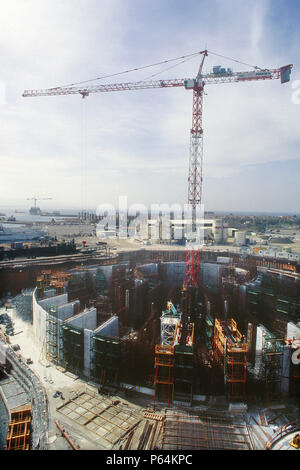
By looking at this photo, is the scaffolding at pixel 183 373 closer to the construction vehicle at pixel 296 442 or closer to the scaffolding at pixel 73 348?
the construction vehicle at pixel 296 442

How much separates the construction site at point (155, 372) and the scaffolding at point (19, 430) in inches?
1.2

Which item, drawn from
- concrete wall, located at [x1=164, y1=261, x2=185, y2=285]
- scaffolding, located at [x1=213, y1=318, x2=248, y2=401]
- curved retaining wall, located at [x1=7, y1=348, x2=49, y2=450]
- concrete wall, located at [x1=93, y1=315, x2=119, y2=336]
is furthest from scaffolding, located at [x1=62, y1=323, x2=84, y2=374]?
concrete wall, located at [x1=164, y1=261, x2=185, y2=285]

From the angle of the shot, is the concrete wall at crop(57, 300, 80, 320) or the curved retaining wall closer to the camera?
the curved retaining wall

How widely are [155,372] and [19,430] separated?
502cm

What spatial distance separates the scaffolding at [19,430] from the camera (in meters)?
7.96

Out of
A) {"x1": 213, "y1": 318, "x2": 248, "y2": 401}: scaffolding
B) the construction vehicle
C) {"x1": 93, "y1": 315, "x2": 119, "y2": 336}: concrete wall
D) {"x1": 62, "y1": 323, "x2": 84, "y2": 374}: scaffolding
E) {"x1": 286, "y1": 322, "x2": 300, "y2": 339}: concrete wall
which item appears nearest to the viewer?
the construction vehicle

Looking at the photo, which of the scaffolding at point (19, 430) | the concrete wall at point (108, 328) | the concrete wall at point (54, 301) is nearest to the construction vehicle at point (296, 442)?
the scaffolding at point (19, 430)

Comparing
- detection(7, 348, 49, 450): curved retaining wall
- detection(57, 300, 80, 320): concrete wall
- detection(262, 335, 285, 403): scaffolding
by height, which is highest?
detection(57, 300, 80, 320): concrete wall

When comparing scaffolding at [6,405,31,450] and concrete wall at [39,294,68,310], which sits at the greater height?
concrete wall at [39,294,68,310]

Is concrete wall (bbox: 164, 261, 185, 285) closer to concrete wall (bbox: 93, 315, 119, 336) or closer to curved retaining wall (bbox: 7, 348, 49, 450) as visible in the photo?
concrete wall (bbox: 93, 315, 119, 336)

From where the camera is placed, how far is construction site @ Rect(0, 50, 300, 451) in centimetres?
836

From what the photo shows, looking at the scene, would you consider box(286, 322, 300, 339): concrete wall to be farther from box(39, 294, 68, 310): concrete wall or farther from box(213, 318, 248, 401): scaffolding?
box(39, 294, 68, 310): concrete wall

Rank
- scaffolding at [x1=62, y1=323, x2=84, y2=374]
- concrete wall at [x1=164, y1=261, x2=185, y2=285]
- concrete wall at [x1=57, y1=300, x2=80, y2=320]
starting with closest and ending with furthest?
1. scaffolding at [x1=62, y1=323, x2=84, y2=374]
2. concrete wall at [x1=57, y1=300, x2=80, y2=320]
3. concrete wall at [x1=164, y1=261, x2=185, y2=285]

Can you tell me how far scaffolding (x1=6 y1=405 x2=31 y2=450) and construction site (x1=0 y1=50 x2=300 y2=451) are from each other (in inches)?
1.2
